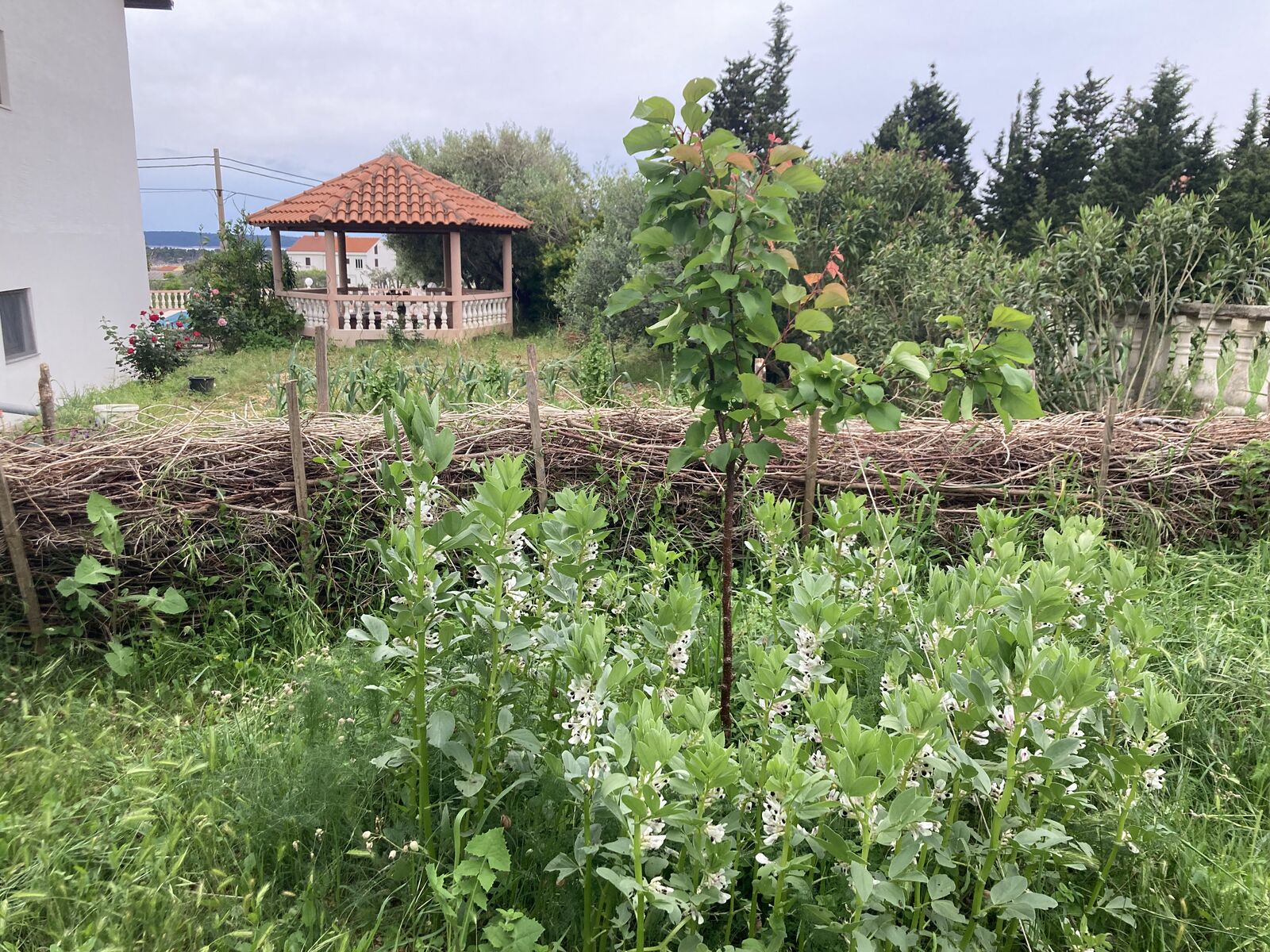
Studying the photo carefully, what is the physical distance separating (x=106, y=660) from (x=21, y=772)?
90 centimetres

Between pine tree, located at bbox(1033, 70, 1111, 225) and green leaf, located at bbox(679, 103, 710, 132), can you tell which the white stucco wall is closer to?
green leaf, located at bbox(679, 103, 710, 132)

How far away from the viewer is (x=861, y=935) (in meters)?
1.39

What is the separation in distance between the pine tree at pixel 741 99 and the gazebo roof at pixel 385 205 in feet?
24.4

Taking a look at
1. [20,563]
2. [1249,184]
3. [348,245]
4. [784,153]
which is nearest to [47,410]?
[20,563]

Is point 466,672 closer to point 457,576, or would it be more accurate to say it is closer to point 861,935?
point 457,576

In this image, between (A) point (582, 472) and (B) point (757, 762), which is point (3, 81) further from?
(B) point (757, 762)

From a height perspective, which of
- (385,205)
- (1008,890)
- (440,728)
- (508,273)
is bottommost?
(1008,890)

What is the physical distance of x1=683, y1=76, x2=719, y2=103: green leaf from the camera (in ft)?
5.65

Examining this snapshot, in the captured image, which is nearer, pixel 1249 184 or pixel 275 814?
pixel 275 814

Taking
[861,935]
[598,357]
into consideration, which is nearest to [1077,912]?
[861,935]

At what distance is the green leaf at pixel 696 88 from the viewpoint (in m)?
1.72

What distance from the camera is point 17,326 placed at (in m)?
9.10

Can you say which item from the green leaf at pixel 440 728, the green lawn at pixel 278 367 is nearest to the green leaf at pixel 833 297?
the green leaf at pixel 440 728

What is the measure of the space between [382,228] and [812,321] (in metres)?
16.5
